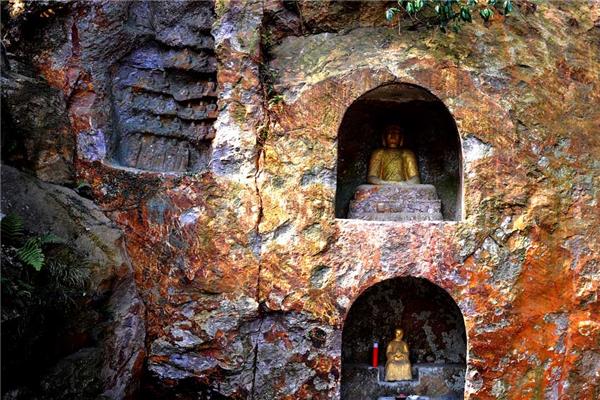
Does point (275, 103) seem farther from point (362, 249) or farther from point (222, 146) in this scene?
point (362, 249)

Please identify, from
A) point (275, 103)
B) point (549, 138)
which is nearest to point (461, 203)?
point (549, 138)

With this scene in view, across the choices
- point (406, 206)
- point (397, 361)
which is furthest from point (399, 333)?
point (406, 206)

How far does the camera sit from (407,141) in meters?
7.64

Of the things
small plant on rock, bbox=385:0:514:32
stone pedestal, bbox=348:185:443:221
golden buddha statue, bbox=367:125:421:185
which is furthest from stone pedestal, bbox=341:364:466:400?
small plant on rock, bbox=385:0:514:32

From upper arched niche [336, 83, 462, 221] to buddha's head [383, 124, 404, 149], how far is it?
142 millimetres

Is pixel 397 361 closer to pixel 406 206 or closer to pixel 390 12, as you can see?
pixel 406 206

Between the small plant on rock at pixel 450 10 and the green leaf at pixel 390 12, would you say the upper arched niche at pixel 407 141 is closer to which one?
the small plant on rock at pixel 450 10

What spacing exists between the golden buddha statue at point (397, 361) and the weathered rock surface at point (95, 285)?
2.95 metres

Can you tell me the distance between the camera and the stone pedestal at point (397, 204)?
21.6 ft

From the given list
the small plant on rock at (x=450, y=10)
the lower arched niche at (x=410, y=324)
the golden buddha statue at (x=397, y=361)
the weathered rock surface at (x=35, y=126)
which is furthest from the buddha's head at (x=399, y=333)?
the weathered rock surface at (x=35, y=126)

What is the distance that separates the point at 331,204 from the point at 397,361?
215cm

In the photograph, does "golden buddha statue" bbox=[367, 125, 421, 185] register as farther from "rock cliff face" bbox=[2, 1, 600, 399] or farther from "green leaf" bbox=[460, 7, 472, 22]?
"green leaf" bbox=[460, 7, 472, 22]

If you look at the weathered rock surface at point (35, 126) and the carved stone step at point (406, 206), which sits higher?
the weathered rock surface at point (35, 126)

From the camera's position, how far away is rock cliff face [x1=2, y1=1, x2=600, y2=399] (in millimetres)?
5980
